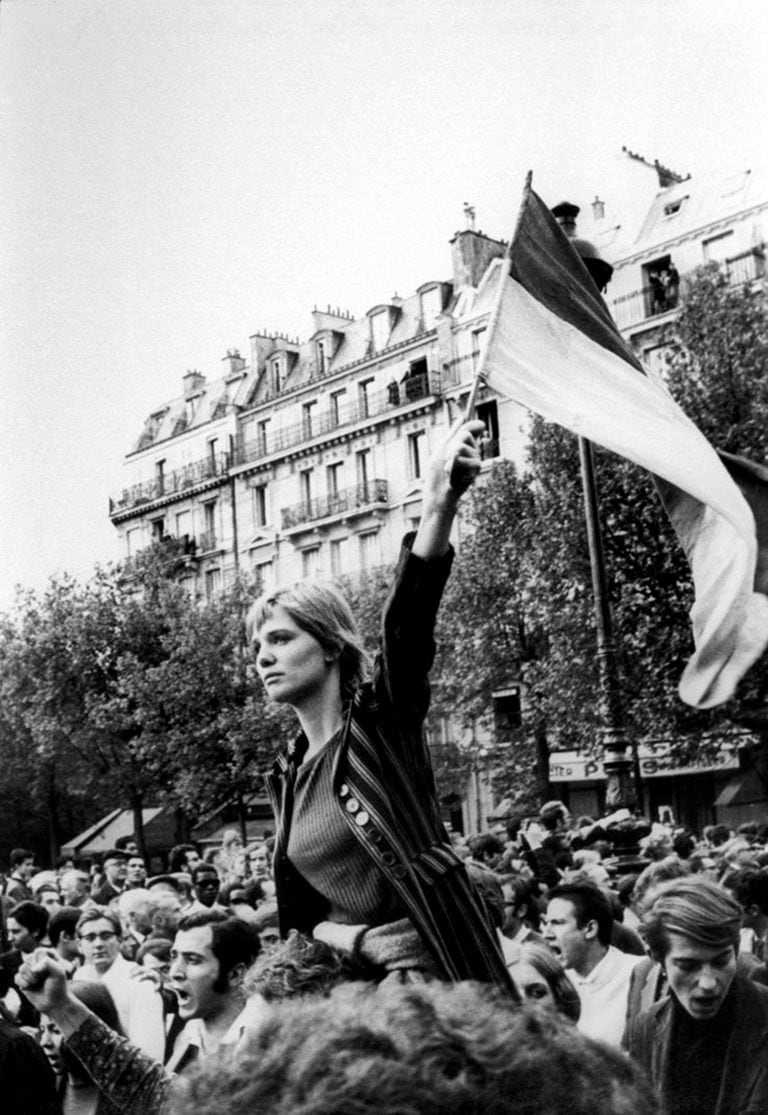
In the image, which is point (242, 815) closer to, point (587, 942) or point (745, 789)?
point (745, 789)

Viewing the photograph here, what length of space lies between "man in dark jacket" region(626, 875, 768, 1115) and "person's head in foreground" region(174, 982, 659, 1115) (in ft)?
5.77

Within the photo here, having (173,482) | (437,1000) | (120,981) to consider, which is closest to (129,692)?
(173,482)

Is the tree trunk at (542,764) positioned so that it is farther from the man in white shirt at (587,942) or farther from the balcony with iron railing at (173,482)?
the balcony with iron railing at (173,482)

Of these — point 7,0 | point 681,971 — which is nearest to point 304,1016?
point 681,971

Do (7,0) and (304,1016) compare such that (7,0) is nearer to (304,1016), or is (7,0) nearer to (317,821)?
(317,821)

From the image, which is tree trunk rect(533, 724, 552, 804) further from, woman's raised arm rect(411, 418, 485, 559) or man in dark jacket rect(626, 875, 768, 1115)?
woman's raised arm rect(411, 418, 485, 559)

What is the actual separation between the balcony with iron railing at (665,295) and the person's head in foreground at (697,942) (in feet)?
4.16

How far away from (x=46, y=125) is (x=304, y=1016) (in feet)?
13.1

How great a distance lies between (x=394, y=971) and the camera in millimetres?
1718

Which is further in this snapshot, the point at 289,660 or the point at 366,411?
the point at 366,411

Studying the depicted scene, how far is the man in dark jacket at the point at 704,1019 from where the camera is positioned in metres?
2.25

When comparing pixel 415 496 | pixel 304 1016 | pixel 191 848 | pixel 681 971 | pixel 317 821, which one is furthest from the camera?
pixel 191 848

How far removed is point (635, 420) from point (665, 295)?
106cm

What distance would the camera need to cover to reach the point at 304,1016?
57 centimetres
